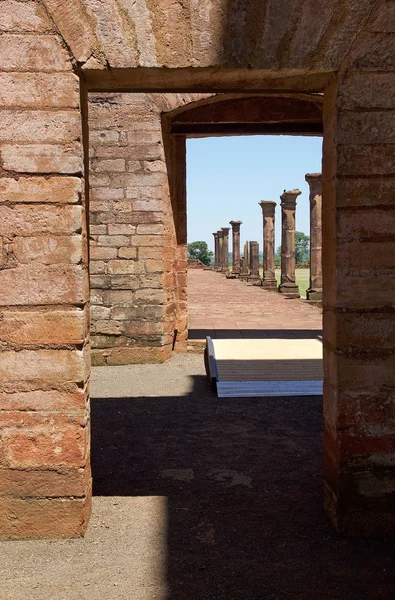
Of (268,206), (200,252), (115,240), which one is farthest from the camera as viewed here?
(200,252)

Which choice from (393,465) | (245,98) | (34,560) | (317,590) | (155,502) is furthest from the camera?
(245,98)

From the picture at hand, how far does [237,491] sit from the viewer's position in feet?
12.1

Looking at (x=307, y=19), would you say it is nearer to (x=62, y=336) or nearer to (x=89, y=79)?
(x=89, y=79)

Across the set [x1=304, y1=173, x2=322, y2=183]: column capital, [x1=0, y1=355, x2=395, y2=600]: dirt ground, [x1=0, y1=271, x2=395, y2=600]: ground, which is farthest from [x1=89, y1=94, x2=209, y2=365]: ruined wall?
[x1=304, y1=173, x2=322, y2=183]: column capital

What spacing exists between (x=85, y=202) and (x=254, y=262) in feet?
78.7

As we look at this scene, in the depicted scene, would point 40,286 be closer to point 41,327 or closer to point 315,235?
point 41,327

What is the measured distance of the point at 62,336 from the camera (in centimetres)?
298

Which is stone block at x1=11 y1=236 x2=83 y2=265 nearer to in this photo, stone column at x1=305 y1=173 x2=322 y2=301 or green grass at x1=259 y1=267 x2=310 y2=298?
stone column at x1=305 y1=173 x2=322 y2=301

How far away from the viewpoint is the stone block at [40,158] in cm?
292

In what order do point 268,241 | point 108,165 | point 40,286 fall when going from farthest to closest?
point 268,241 < point 108,165 < point 40,286

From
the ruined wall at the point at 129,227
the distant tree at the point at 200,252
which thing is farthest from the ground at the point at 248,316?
the distant tree at the point at 200,252

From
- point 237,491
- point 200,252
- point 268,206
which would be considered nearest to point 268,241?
point 268,206

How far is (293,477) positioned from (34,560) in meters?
1.80

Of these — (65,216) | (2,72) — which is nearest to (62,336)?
(65,216)
